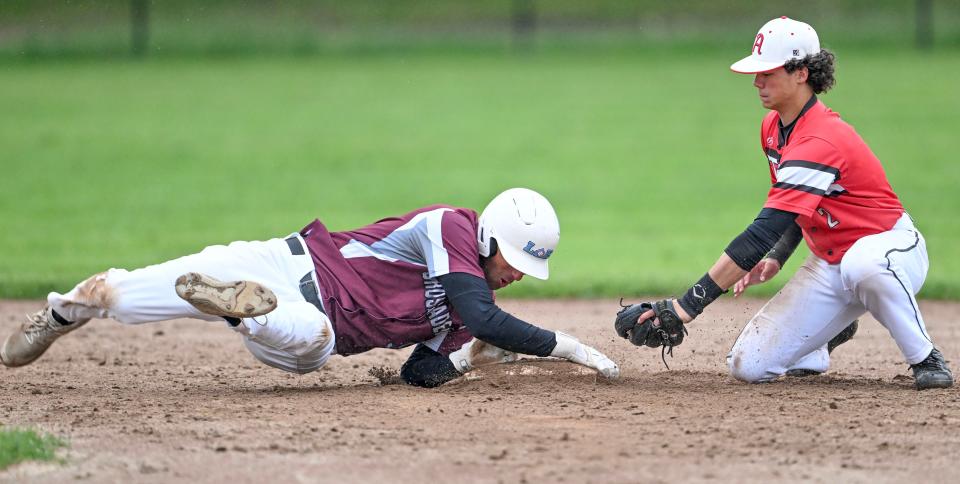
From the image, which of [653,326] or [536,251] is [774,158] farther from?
[536,251]

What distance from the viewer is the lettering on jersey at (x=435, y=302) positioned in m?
6.38

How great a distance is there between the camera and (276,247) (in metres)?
6.48

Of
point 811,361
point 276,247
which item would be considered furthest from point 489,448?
point 811,361

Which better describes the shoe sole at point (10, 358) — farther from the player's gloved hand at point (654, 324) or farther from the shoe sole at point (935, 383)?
the shoe sole at point (935, 383)

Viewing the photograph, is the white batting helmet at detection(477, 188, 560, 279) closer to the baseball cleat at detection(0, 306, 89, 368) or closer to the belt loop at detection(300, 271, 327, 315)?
the belt loop at detection(300, 271, 327, 315)

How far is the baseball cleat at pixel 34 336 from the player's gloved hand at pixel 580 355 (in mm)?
2559

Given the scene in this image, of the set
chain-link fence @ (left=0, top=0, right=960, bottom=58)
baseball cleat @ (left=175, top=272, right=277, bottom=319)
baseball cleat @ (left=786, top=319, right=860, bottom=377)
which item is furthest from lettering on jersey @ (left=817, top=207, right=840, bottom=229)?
chain-link fence @ (left=0, top=0, right=960, bottom=58)

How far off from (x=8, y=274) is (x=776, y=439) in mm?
8127

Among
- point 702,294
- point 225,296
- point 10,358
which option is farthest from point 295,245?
point 702,294

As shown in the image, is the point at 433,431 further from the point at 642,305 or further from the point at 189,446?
the point at 642,305

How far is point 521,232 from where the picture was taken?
6246 millimetres

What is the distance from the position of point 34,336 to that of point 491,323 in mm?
2493

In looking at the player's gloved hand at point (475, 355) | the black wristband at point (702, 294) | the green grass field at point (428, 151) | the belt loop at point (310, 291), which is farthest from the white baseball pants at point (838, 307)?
the green grass field at point (428, 151)

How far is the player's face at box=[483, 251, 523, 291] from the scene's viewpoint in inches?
250
